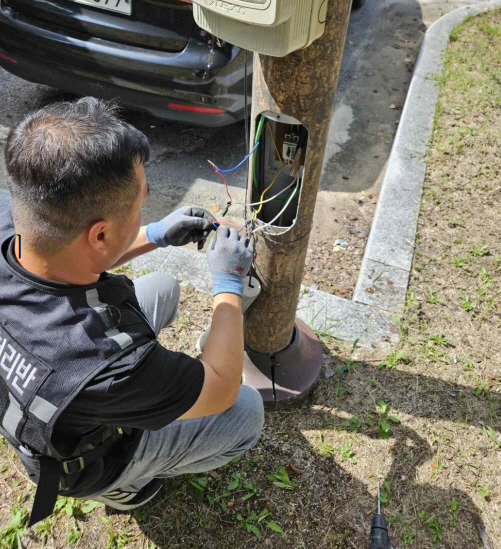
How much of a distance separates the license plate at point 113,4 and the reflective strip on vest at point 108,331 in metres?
2.45

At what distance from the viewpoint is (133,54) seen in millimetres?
3412

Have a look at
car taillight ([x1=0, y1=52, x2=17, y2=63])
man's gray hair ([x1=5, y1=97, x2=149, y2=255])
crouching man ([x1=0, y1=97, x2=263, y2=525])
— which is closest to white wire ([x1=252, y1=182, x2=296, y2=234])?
crouching man ([x1=0, y1=97, x2=263, y2=525])

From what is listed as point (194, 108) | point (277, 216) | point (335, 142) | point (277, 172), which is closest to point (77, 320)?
point (277, 216)

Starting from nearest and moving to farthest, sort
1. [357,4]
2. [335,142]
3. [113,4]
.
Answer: [113,4]
[335,142]
[357,4]

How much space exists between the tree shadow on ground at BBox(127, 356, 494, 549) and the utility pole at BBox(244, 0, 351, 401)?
20cm

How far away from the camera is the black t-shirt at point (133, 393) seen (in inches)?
54.7

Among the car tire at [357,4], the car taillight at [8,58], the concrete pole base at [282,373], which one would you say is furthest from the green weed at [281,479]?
the car tire at [357,4]

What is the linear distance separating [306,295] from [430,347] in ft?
2.25

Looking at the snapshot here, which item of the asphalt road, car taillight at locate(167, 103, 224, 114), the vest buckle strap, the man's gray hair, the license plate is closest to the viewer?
the man's gray hair

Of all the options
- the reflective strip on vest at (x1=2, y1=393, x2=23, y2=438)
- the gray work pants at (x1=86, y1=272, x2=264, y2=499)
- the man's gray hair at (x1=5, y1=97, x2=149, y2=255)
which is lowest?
the gray work pants at (x1=86, y1=272, x2=264, y2=499)

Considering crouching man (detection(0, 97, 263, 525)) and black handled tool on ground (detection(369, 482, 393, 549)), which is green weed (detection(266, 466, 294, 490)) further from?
crouching man (detection(0, 97, 263, 525))

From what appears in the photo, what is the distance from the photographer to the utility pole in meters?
1.65

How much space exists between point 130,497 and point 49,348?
0.88 metres

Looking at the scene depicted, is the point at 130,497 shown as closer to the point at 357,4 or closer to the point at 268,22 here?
the point at 268,22
